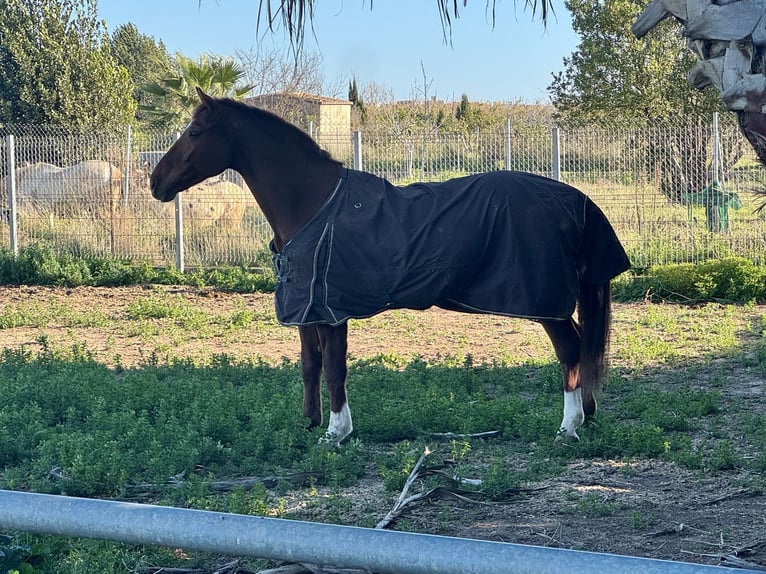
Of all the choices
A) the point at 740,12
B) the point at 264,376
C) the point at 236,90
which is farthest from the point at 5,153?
the point at 740,12

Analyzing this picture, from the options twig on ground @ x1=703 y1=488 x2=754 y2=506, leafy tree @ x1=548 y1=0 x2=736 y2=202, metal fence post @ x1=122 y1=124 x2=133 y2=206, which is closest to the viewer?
twig on ground @ x1=703 y1=488 x2=754 y2=506

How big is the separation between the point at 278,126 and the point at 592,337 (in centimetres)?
245

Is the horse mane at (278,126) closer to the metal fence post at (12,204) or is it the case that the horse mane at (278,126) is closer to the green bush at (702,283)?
the green bush at (702,283)

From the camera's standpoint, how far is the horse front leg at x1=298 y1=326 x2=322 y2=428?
601cm

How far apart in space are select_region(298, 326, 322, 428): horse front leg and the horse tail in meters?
1.72

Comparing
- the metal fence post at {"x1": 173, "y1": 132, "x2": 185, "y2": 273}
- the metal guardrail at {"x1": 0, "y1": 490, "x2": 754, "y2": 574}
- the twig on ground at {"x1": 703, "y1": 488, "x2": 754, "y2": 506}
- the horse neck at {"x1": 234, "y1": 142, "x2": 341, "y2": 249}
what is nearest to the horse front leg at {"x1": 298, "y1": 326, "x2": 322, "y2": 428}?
the horse neck at {"x1": 234, "y1": 142, "x2": 341, "y2": 249}

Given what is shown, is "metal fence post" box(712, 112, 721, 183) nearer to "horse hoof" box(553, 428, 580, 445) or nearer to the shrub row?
the shrub row

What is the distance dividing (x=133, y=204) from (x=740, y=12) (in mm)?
13109

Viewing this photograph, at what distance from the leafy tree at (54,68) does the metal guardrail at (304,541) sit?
67.9ft

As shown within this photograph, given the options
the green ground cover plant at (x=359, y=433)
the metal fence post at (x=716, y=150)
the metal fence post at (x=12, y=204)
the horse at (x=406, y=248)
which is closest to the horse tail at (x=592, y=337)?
the horse at (x=406, y=248)

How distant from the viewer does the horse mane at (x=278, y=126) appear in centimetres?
591

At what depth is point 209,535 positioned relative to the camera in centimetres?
130

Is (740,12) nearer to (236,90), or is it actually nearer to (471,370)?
(471,370)

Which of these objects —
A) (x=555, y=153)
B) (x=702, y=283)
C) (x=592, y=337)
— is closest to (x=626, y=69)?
(x=555, y=153)
